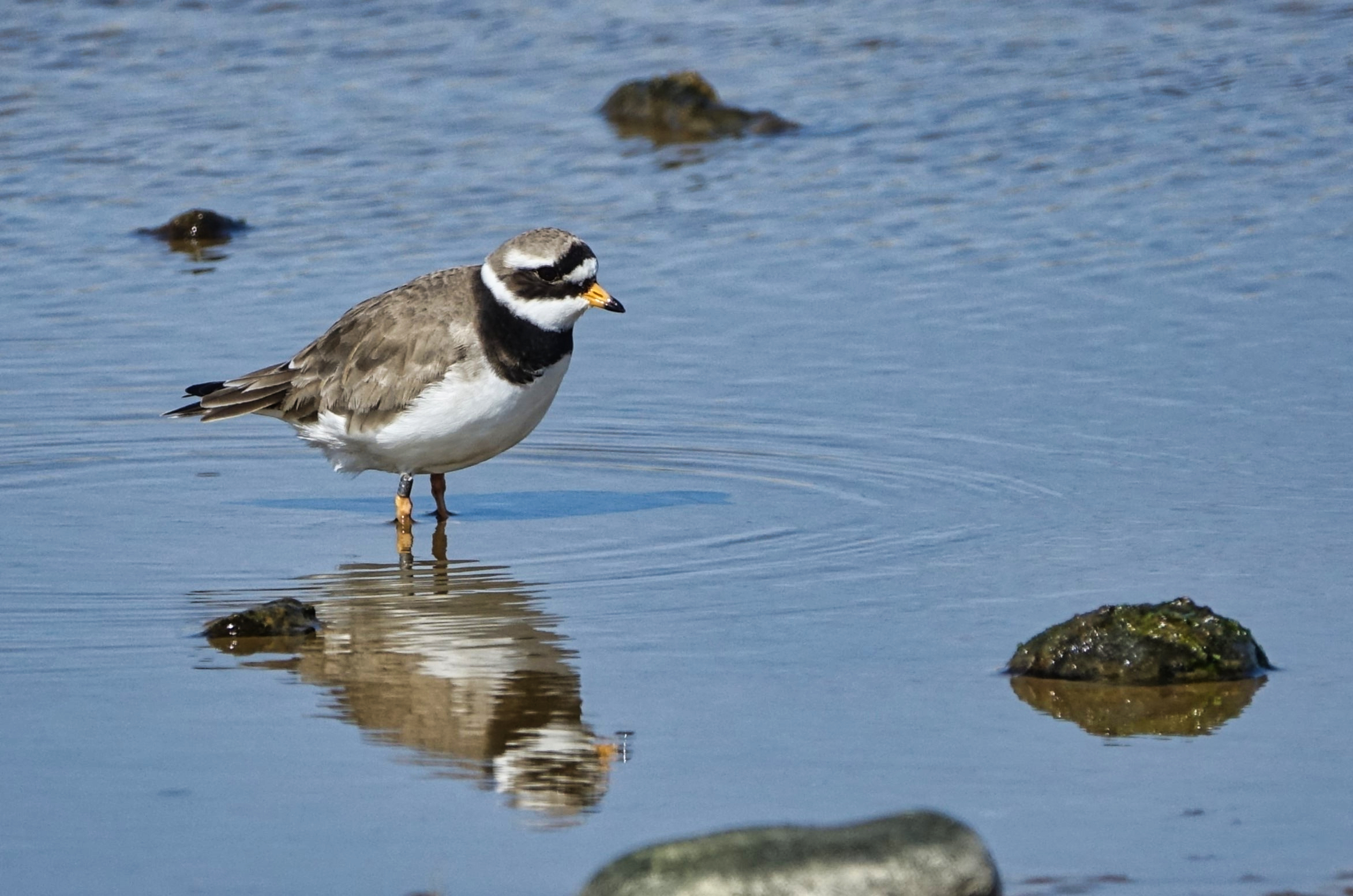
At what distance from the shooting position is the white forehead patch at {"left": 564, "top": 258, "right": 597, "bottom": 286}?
9.32 metres

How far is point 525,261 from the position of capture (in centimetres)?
923

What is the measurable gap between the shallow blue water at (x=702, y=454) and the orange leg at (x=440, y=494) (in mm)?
171

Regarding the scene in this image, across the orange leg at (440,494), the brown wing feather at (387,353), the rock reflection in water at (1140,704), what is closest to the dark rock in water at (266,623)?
the brown wing feather at (387,353)

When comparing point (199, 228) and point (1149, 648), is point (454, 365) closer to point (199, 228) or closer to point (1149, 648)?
point (1149, 648)

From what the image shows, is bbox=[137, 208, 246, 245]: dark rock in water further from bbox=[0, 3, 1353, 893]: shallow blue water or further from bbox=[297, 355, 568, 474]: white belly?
bbox=[297, 355, 568, 474]: white belly

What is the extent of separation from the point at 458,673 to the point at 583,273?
275 centimetres

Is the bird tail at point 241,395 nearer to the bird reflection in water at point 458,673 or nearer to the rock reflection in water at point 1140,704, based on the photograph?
the bird reflection in water at point 458,673

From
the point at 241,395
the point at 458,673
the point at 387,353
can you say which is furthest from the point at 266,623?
the point at 241,395

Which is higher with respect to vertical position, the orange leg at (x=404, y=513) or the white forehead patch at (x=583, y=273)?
the white forehead patch at (x=583, y=273)

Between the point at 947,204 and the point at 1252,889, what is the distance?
9.65 m

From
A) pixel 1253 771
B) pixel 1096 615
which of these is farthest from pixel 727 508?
pixel 1253 771

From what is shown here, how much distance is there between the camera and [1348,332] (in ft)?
36.6

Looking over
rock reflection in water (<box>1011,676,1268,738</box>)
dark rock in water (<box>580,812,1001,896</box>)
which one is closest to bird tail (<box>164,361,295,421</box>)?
rock reflection in water (<box>1011,676,1268,738</box>)

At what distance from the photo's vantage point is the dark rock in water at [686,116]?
54.9 feet
